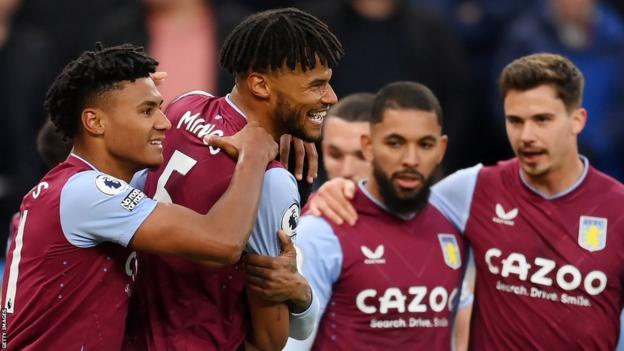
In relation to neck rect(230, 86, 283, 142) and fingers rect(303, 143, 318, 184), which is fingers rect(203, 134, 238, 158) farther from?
fingers rect(303, 143, 318, 184)

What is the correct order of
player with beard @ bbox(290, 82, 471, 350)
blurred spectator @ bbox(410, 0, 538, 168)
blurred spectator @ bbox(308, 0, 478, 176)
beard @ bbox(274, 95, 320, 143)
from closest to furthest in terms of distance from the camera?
beard @ bbox(274, 95, 320, 143) → player with beard @ bbox(290, 82, 471, 350) → blurred spectator @ bbox(308, 0, 478, 176) → blurred spectator @ bbox(410, 0, 538, 168)

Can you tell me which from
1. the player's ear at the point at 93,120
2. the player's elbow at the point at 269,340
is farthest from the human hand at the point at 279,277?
the player's ear at the point at 93,120

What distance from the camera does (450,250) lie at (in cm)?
577

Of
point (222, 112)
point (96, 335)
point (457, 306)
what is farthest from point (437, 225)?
point (96, 335)

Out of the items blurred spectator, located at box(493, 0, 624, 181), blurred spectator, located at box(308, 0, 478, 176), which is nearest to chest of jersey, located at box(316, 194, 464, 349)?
blurred spectator, located at box(308, 0, 478, 176)

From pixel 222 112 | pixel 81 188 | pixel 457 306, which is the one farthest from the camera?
pixel 457 306

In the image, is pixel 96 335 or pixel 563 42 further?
pixel 563 42

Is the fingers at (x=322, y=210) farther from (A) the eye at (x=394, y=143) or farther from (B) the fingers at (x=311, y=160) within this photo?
(B) the fingers at (x=311, y=160)

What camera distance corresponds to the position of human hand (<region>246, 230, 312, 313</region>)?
14.6ft

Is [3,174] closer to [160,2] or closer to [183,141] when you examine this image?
[160,2]

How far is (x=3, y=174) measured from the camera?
951cm

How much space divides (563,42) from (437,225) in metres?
3.50

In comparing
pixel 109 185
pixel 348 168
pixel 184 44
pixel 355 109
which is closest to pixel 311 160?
pixel 109 185

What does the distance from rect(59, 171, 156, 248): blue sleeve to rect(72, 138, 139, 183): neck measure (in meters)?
0.16
